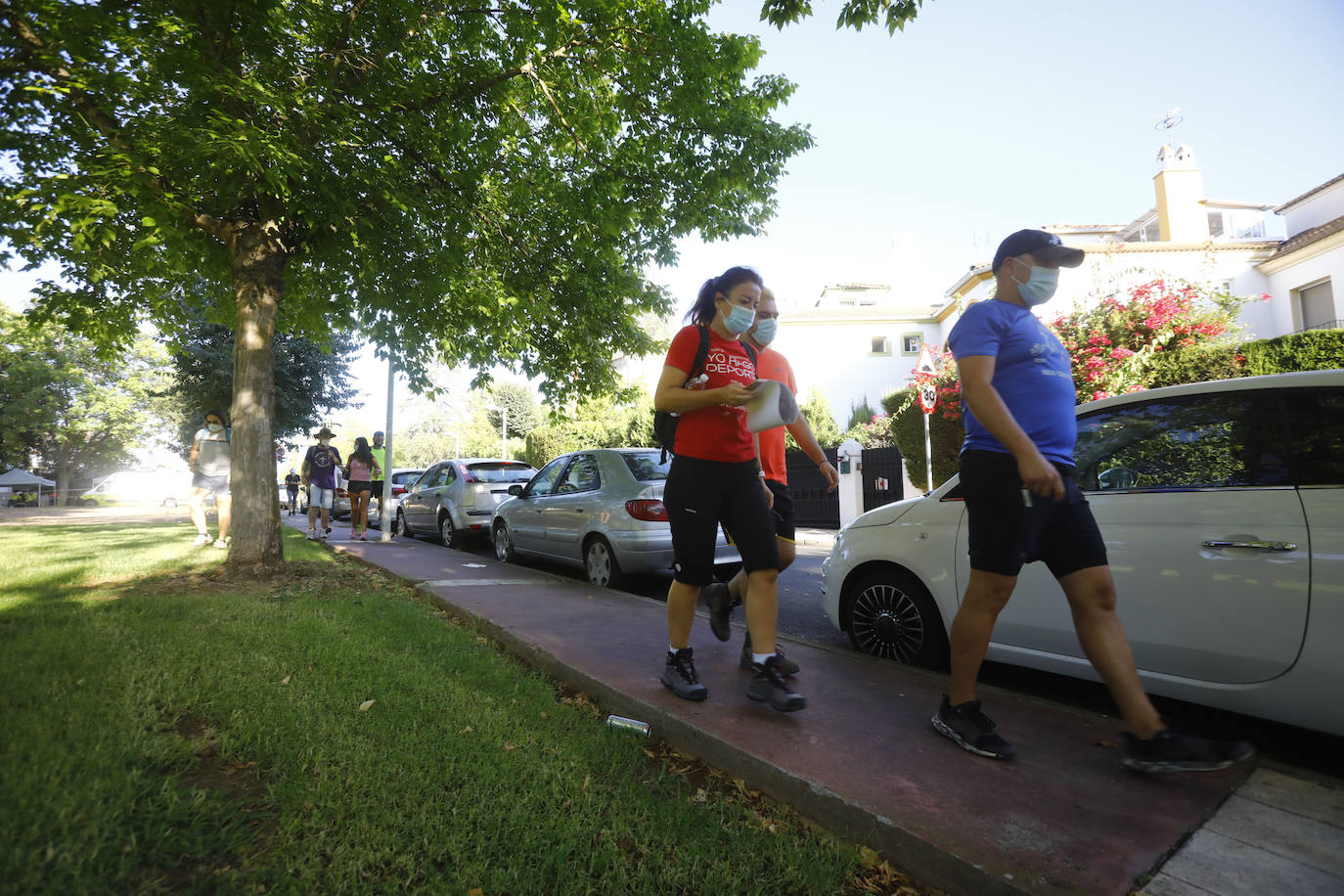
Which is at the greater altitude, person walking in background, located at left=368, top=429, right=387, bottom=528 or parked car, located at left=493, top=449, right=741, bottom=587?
person walking in background, located at left=368, top=429, right=387, bottom=528

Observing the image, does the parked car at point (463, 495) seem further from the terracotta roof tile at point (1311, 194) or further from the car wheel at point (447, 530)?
the terracotta roof tile at point (1311, 194)

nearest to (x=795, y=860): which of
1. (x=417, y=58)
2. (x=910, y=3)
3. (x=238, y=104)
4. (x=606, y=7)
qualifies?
(x=910, y=3)

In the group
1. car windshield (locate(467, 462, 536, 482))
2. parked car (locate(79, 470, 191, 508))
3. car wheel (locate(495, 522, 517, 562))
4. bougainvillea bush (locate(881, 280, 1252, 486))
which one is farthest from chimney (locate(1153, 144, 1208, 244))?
parked car (locate(79, 470, 191, 508))

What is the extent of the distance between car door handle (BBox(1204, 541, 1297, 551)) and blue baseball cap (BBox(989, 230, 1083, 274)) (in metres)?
1.25

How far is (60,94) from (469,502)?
20.4ft

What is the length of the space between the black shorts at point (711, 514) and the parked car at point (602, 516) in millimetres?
2840

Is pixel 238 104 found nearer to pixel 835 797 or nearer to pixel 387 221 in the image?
pixel 387 221

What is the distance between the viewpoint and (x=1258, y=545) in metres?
2.48

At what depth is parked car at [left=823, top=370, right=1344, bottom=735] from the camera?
2.36 m

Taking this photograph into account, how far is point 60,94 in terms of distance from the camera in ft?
16.1

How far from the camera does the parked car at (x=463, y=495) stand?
977 cm

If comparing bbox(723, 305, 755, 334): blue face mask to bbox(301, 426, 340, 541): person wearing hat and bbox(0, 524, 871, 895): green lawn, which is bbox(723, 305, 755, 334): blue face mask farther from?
bbox(301, 426, 340, 541): person wearing hat

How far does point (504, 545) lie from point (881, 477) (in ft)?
29.5

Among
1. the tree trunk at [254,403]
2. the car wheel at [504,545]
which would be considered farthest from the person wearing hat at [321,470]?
the tree trunk at [254,403]
